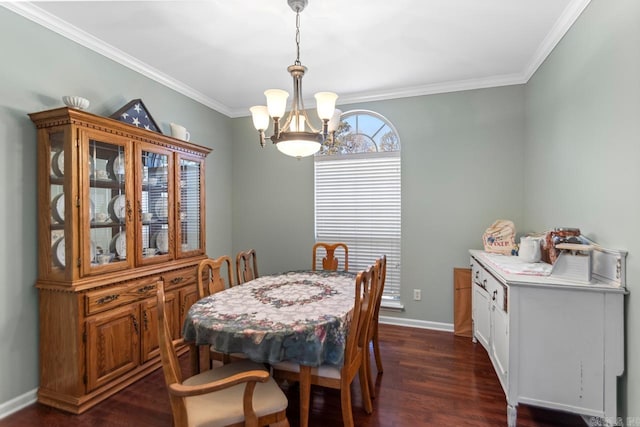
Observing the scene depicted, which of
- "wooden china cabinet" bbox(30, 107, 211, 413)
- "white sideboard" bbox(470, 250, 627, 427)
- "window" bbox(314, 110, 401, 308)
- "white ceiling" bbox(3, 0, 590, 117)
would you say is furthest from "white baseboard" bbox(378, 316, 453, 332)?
"white ceiling" bbox(3, 0, 590, 117)

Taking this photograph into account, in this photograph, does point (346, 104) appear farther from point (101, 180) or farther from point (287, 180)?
point (101, 180)

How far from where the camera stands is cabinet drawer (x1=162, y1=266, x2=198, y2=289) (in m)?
2.87

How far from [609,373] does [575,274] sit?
539mm

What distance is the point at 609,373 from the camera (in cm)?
173

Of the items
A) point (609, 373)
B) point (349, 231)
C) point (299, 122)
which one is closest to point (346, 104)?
point (349, 231)

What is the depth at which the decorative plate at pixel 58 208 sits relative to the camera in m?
2.21

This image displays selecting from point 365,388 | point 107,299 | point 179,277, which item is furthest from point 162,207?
point 365,388

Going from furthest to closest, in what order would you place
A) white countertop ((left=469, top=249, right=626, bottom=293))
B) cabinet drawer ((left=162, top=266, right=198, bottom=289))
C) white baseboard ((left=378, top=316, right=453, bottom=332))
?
white baseboard ((left=378, top=316, right=453, bottom=332)), cabinet drawer ((left=162, top=266, right=198, bottom=289)), white countertop ((left=469, top=249, right=626, bottom=293))

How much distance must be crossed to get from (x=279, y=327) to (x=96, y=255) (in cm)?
160

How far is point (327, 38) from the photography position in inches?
101

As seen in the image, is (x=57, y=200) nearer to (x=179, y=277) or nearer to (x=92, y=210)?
(x=92, y=210)

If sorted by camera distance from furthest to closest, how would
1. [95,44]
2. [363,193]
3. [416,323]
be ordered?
[363,193] < [416,323] < [95,44]

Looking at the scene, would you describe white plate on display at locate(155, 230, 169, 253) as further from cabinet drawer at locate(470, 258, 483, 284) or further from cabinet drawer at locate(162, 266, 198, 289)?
cabinet drawer at locate(470, 258, 483, 284)

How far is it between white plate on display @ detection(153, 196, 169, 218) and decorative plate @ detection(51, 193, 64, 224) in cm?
71
